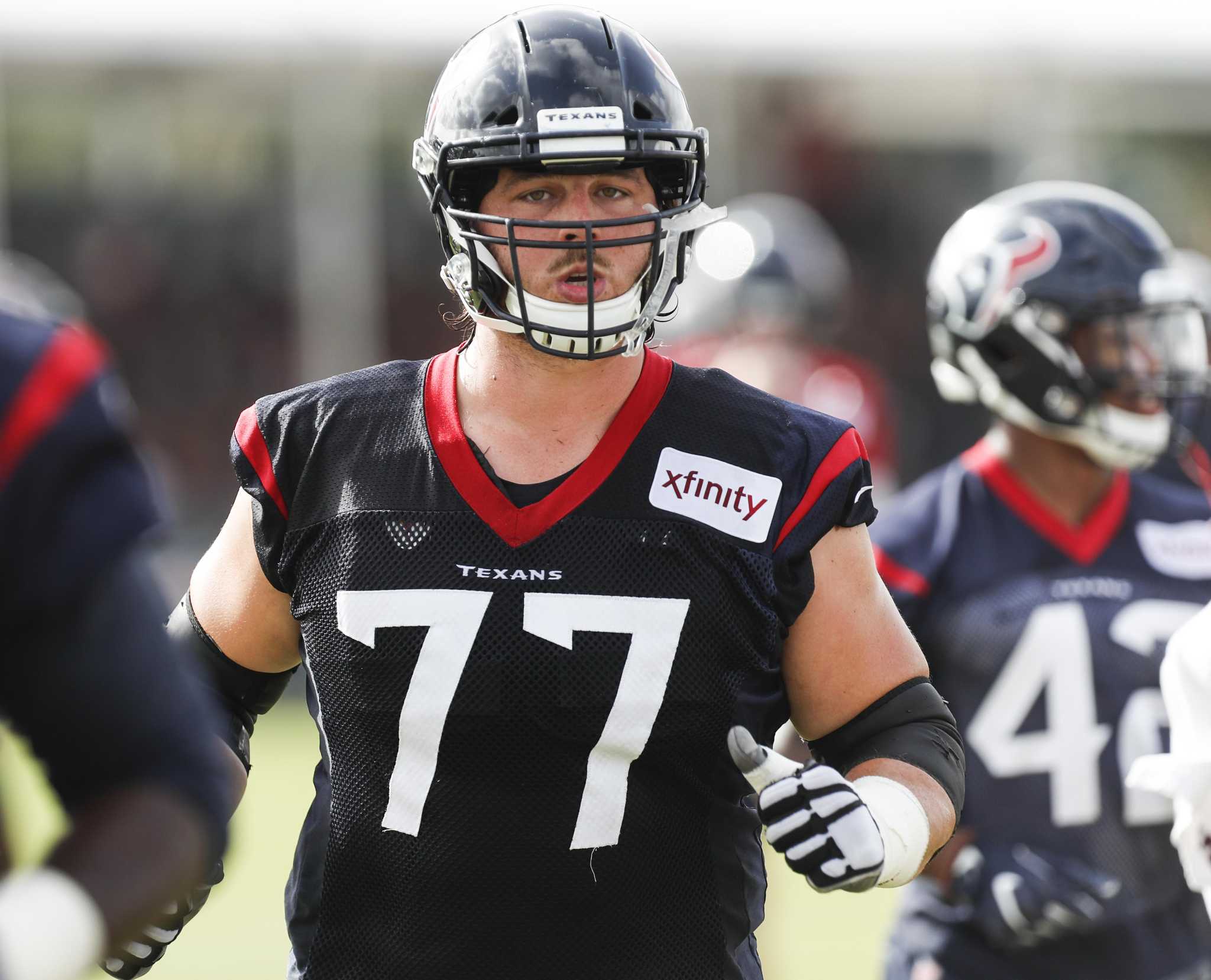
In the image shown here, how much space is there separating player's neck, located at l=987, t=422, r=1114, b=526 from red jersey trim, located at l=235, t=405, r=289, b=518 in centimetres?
189

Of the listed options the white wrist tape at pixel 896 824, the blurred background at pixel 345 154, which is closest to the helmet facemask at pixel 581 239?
the white wrist tape at pixel 896 824

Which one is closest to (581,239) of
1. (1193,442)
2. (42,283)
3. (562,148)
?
(562,148)

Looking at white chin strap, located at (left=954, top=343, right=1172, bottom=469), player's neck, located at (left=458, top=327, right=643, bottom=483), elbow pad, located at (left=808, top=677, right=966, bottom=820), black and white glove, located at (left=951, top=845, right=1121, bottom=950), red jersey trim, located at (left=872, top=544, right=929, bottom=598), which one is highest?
player's neck, located at (left=458, top=327, right=643, bottom=483)

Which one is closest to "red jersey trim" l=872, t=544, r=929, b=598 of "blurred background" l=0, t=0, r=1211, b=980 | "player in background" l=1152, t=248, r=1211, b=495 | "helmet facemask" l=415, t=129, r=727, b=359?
"player in background" l=1152, t=248, r=1211, b=495

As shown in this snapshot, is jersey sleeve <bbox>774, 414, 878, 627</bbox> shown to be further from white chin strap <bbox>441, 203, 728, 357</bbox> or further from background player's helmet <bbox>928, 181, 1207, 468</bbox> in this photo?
background player's helmet <bbox>928, 181, 1207, 468</bbox>

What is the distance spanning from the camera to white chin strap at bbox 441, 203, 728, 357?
2738mm

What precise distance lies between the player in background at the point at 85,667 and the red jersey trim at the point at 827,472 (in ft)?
3.83

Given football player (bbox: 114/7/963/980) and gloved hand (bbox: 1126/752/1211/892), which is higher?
football player (bbox: 114/7/963/980)

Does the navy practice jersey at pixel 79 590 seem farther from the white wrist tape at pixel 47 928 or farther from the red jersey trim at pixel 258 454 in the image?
the red jersey trim at pixel 258 454

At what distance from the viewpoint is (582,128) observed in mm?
2764

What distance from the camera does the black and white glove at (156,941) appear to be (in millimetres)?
2631

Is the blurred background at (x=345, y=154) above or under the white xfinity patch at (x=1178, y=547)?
under

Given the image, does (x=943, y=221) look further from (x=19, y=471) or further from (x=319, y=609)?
(x=19, y=471)

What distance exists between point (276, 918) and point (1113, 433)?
4240 mm
